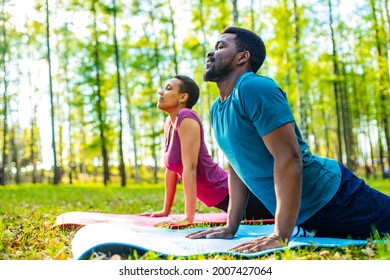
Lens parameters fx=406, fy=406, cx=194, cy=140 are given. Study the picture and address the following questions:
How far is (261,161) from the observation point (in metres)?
2.54

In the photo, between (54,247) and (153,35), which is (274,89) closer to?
(54,247)

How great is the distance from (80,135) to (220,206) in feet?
107

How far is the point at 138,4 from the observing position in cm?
1950

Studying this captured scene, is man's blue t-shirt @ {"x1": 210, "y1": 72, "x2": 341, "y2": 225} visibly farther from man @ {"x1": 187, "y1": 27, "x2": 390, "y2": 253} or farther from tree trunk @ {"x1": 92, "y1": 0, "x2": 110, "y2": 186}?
tree trunk @ {"x1": 92, "y1": 0, "x2": 110, "y2": 186}

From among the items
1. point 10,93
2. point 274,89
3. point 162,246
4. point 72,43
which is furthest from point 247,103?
point 10,93

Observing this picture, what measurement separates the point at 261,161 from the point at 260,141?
5.2 inches

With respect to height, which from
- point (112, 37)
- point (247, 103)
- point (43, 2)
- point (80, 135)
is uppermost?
point (43, 2)

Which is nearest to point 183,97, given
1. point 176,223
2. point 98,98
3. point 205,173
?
point 205,173

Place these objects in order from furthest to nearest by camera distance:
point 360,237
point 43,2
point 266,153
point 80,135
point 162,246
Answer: point 80,135, point 43,2, point 360,237, point 266,153, point 162,246

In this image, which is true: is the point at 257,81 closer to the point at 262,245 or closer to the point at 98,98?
the point at 262,245

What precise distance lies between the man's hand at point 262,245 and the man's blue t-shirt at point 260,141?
43 centimetres

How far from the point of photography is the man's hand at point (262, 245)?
2.22 m

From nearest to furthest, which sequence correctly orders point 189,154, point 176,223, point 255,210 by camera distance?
point 176,223 < point 189,154 < point 255,210

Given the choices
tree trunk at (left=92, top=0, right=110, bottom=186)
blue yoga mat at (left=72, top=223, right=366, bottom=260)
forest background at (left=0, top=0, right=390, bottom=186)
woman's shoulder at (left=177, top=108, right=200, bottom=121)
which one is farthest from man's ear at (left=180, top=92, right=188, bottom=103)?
tree trunk at (left=92, top=0, right=110, bottom=186)
